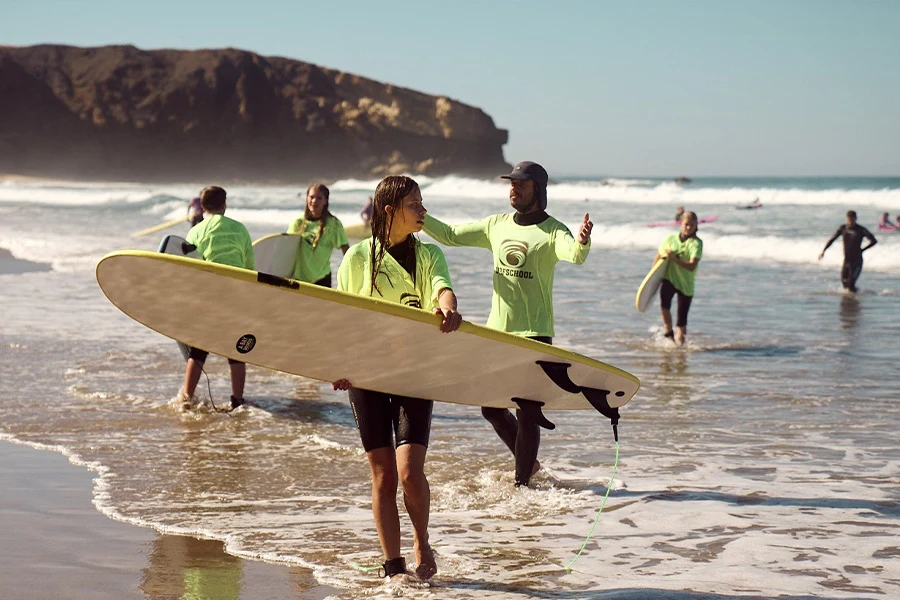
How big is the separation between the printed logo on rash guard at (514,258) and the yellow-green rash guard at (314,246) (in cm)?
370

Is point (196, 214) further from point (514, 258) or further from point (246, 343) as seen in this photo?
point (246, 343)

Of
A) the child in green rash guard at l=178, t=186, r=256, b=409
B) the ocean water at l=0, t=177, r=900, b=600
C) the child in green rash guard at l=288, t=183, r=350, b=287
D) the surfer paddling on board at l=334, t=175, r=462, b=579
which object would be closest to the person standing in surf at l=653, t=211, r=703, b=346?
the ocean water at l=0, t=177, r=900, b=600

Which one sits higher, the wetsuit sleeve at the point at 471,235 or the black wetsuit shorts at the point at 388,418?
the wetsuit sleeve at the point at 471,235

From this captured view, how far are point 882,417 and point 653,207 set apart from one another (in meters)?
39.2

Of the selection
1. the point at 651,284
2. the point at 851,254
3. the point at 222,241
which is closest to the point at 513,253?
the point at 222,241

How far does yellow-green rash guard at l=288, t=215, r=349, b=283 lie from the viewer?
8.80 meters

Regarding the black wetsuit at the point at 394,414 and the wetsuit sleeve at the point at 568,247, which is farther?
the wetsuit sleeve at the point at 568,247

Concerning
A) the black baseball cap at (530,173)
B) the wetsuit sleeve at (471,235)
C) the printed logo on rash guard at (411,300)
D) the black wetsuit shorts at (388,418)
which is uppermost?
the black baseball cap at (530,173)

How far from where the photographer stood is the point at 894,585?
4.24 meters

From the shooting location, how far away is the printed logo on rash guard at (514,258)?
17.1ft

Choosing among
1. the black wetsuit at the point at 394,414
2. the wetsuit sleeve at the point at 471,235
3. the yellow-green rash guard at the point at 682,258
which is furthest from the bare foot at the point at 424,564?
the yellow-green rash guard at the point at 682,258

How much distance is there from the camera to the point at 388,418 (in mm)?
3971

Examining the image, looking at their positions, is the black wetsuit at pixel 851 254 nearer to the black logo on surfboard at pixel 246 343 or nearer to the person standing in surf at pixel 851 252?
the person standing in surf at pixel 851 252

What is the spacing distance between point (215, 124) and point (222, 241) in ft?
340
